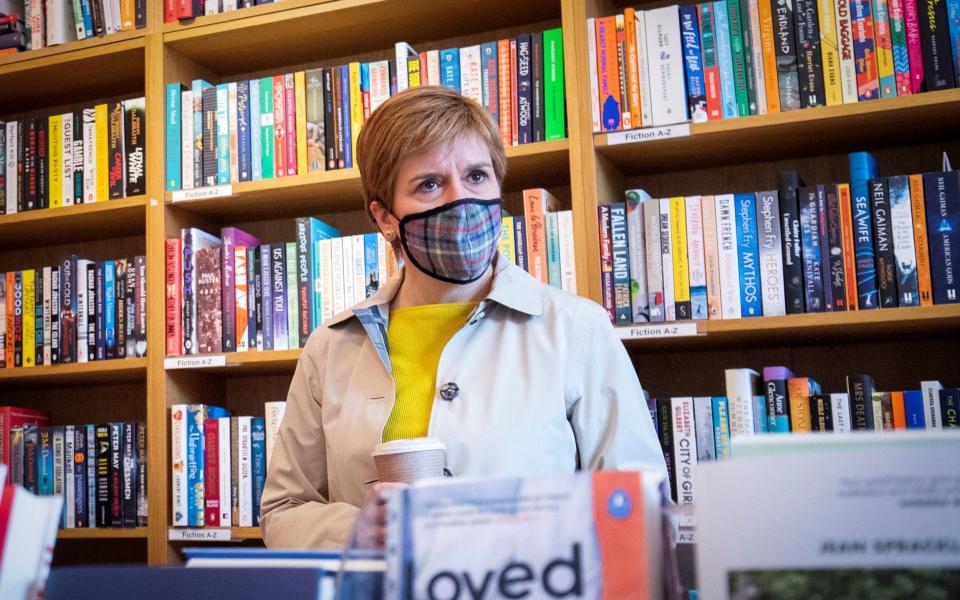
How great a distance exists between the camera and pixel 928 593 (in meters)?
0.61

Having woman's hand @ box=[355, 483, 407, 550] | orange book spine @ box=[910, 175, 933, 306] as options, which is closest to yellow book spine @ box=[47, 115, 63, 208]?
orange book spine @ box=[910, 175, 933, 306]

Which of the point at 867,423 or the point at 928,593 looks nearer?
the point at 928,593

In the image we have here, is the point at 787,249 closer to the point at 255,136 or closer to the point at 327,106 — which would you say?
the point at 327,106

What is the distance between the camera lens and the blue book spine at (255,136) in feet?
8.43

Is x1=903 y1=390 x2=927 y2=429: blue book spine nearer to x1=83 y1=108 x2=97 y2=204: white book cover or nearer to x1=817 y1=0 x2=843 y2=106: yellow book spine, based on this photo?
x1=817 y1=0 x2=843 y2=106: yellow book spine

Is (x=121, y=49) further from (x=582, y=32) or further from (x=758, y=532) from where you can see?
(x=758, y=532)

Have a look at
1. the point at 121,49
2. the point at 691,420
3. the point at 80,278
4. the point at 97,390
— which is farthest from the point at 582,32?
the point at 97,390

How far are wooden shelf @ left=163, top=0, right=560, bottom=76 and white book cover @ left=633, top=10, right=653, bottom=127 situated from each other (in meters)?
0.33

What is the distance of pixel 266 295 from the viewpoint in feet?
8.23

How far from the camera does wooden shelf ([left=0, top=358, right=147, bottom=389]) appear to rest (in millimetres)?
2597

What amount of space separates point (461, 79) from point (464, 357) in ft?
3.35

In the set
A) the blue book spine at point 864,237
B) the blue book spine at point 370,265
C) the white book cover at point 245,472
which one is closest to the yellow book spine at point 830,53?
the blue book spine at point 864,237

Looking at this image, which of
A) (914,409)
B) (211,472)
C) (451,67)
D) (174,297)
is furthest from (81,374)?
(914,409)

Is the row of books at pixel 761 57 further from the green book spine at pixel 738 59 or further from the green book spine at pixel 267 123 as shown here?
the green book spine at pixel 267 123
